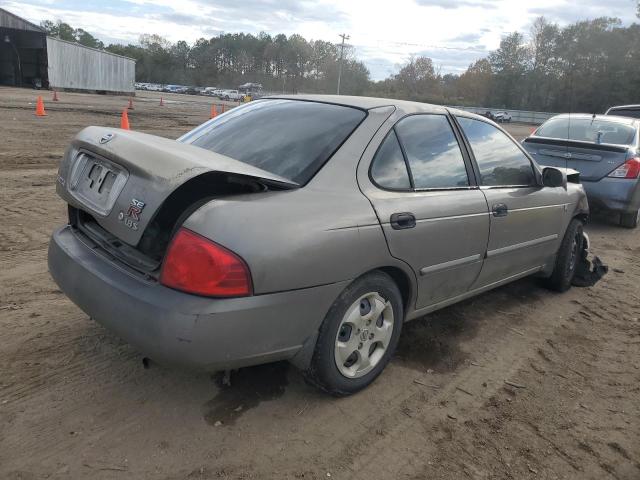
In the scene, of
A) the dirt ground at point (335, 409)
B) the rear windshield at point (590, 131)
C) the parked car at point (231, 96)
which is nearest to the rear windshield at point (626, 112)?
the rear windshield at point (590, 131)

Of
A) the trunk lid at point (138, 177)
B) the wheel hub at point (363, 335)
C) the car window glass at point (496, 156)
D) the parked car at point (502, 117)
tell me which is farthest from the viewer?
the parked car at point (502, 117)

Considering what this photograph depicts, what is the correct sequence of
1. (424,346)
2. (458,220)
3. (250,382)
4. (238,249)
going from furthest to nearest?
(424,346) < (458,220) < (250,382) < (238,249)

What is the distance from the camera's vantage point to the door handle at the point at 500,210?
3.58 meters

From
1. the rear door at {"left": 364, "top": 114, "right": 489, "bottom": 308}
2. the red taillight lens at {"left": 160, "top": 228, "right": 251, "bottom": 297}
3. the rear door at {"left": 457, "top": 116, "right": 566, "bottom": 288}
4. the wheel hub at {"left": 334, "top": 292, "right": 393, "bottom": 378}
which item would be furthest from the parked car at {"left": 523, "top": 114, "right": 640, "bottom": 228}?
the red taillight lens at {"left": 160, "top": 228, "right": 251, "bottom": 297}

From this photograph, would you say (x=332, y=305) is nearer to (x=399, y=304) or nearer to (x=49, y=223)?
(x=399, y=304)

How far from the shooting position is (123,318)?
7.80 ft

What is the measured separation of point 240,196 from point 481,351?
211 cm

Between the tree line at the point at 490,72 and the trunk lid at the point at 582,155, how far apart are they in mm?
21834

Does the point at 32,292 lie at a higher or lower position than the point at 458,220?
lower

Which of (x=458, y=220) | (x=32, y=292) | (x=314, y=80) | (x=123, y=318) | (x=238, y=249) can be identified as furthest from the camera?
(x=314, y=80)

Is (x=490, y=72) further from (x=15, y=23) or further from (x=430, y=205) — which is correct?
(x=430, y=205)

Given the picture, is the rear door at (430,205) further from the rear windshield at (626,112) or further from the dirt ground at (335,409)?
the rear windshield at (626,112)

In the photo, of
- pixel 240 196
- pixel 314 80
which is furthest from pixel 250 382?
pixel 314 80

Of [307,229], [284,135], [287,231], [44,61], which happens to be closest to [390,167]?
[284,135]
